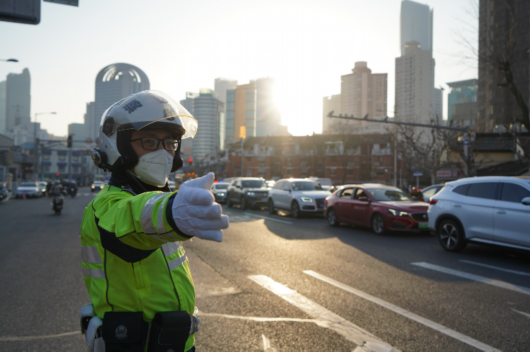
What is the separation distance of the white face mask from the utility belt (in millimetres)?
548

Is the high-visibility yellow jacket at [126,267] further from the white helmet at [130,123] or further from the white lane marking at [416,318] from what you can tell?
the white lane marking at [416,318]

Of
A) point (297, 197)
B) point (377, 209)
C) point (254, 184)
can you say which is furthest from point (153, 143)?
point (254, 184)

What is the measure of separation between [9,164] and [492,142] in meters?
64.7

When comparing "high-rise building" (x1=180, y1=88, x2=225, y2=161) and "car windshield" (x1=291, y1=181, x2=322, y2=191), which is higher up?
"high-rise building" (x1=180, y1=88, x2=225, y2=161)

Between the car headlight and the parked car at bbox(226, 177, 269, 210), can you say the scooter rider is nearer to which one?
the car headlight

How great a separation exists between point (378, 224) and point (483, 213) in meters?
4.06

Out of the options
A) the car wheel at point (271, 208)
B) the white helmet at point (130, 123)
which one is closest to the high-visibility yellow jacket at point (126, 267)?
the white helmet at point (130, 123)

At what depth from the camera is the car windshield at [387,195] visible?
1285 centimetres

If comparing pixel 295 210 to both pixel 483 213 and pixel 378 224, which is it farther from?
pixel 483 213

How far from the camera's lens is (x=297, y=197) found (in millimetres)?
17406

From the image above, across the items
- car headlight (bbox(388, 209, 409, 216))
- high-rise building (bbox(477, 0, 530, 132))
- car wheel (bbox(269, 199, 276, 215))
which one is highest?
high-rise building (bbox(477, 0, 530, 132))

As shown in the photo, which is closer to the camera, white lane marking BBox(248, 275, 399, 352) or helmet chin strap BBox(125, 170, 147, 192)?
helmet chin strap BBox(125, 170, 147, 192)

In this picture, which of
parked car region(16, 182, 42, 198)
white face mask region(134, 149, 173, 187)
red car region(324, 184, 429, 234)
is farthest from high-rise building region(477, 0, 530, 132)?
white face mask region(134, 149, 173, 187)

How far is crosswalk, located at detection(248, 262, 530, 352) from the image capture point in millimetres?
3838
